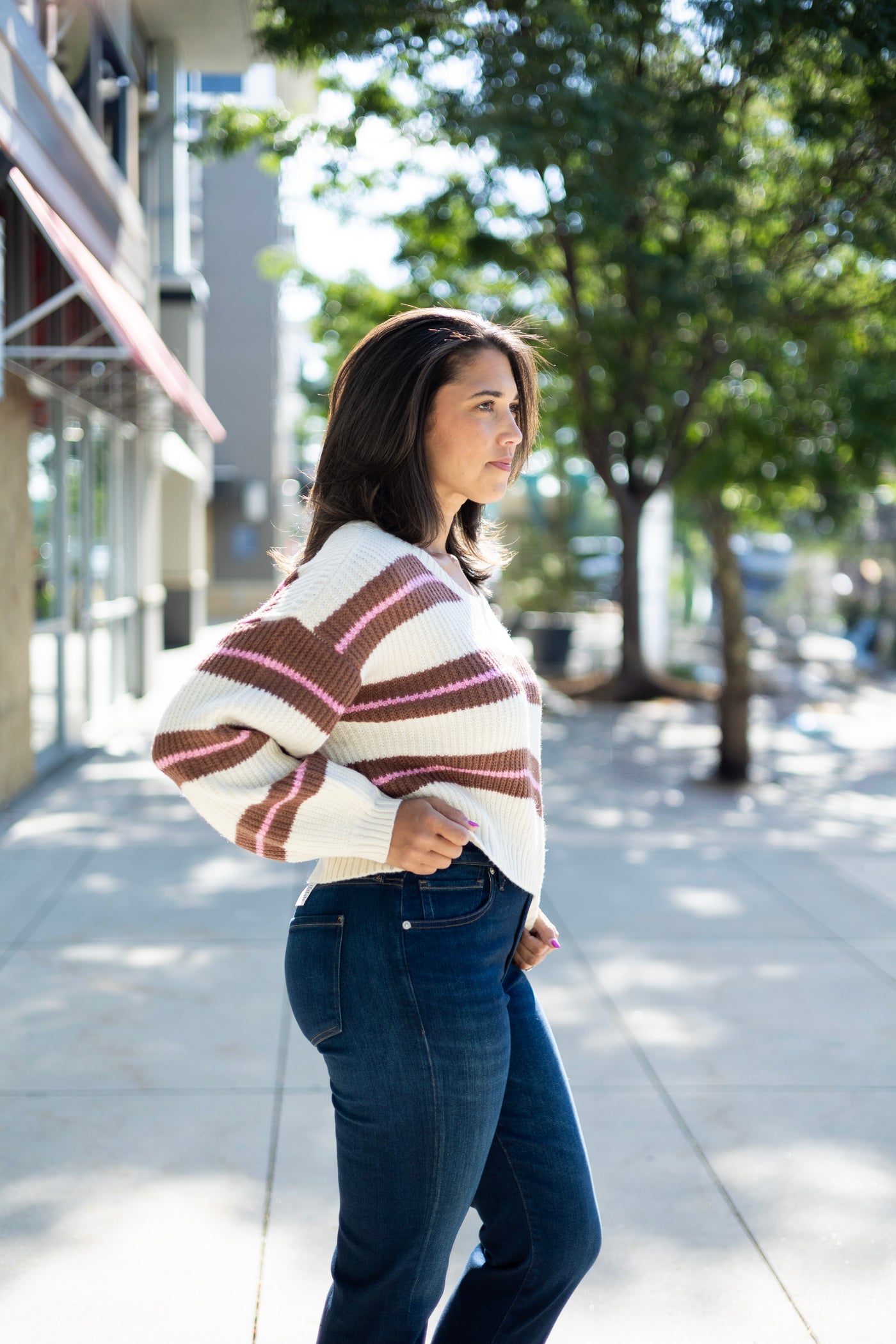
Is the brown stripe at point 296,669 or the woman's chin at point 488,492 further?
the woman's chin at point 488,492

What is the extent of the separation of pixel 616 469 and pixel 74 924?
37.4 feet

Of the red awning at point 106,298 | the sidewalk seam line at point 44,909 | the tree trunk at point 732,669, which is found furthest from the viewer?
the tree trunk at point 732,669

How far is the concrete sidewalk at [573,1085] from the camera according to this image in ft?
9.00

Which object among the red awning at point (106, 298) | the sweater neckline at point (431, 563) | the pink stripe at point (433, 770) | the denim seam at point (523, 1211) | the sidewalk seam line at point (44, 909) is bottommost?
the sidewalk seam line at point (44, 909)

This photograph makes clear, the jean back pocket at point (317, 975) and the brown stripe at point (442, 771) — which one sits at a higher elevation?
the brown stripe at point (442, 771)

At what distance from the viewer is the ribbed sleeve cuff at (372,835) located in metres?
1.73

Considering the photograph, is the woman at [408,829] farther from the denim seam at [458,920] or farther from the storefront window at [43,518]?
the storefront window at [43,518]

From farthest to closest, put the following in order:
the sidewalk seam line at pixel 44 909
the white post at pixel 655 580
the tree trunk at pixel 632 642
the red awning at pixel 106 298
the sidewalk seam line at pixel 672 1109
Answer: the white post at pixel 655 580
the tree trunk at pixel 632 642
the red awning at pixel 106 298
the sidewalk seam line at pixel 44 909
the sidewalk seam line at pixel 672 1109

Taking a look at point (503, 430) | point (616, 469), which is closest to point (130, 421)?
point (616, 469)

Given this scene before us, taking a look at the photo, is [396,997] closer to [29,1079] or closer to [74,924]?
[29,1079]

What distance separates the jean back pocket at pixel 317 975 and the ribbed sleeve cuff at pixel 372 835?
0.38 ft

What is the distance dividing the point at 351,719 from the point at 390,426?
1.46ft

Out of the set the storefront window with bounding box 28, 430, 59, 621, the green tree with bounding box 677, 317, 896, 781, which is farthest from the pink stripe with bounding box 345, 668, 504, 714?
the green tree with bounding box 677, 317, 896, 781

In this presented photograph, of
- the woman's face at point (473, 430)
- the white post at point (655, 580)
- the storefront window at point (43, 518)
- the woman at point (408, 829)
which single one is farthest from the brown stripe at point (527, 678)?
the white post at point (655, 580)
